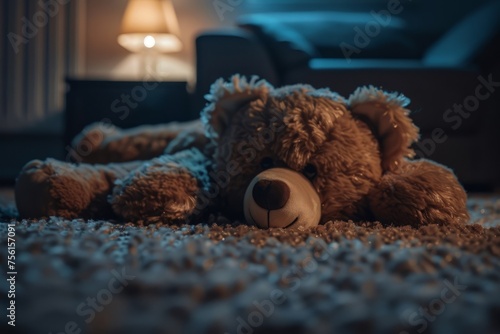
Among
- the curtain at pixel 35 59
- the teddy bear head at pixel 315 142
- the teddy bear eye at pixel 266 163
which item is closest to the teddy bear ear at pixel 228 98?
the teddy bear head at pixel 315 142

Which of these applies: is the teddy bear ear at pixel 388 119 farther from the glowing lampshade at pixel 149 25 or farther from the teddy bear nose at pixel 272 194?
the glowing lampshade at pixel 149 25

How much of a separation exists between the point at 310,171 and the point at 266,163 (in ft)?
0.21

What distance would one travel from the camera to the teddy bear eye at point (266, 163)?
29.7 inches

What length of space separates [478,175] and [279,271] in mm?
1511

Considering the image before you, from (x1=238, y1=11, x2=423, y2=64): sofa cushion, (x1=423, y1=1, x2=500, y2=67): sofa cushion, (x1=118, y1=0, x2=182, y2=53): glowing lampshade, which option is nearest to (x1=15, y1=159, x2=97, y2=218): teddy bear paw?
(x1=238, y1=11, x2=423, y2=64): sofa cushion

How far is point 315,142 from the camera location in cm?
74

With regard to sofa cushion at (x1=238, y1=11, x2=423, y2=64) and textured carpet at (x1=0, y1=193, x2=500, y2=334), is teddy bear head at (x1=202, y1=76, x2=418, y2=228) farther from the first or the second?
sofa cushion at (x1=238, y1=11, x2=423, y2=64)

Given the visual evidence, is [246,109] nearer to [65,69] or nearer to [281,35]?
[281,35]

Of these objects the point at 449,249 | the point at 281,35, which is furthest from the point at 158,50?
the point at 449,249

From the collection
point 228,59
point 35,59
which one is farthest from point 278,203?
point 35,59

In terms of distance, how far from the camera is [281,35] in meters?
1.80

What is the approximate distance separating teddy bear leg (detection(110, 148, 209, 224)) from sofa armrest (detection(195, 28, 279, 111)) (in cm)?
88

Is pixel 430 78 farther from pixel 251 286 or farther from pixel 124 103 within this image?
pixel 251 286

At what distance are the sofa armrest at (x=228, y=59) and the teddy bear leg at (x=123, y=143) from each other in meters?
0.53
